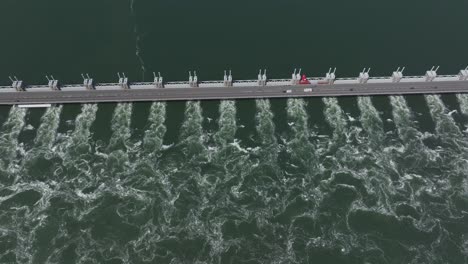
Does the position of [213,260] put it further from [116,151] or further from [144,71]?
[144,71]

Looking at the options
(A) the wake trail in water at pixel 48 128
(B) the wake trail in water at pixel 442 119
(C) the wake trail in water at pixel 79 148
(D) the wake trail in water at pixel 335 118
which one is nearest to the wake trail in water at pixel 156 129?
(C) the wake trail in water at pixel 79 148

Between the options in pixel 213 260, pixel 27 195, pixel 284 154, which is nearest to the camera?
pixel 213 260

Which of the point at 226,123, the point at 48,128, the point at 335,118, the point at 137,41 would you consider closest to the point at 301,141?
the point at 335,118

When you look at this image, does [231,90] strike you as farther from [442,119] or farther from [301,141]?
[442,119]

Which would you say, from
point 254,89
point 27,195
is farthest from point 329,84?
point 27,195

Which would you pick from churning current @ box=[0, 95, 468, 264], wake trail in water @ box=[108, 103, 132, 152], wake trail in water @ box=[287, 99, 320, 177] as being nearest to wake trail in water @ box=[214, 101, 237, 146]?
churning current @ box=[0, 95, 468, 264]

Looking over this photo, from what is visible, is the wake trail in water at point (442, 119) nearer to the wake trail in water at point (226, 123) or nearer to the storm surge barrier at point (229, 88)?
the storm surge barrier at point (229, 88)
